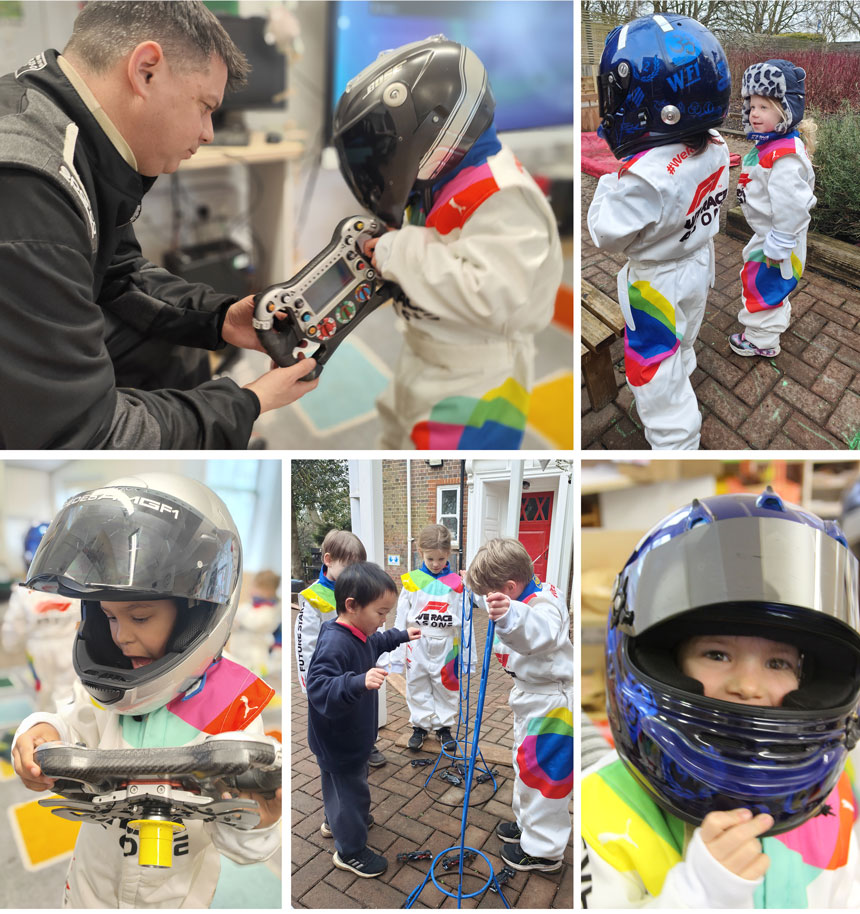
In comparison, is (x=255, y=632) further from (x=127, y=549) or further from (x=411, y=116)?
(x=411, y=116)

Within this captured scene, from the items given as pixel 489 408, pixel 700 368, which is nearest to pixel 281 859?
pixel 489 408

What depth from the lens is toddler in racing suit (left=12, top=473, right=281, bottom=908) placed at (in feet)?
3.98

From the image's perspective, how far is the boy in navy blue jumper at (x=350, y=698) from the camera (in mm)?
1358

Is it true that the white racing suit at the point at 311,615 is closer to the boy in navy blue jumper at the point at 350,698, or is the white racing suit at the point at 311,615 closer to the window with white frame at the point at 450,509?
the boy in navy blue jumper at the point at 350,698

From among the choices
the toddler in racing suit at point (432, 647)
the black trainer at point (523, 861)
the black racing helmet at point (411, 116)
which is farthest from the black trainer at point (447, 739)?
the black racing helmet at point (411, 116)

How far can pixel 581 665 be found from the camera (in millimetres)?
1431

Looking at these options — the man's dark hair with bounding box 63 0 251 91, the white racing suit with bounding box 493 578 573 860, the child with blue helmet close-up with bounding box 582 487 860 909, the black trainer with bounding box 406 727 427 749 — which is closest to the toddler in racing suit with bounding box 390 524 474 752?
the black trainer with bounding box 406 727 427 749

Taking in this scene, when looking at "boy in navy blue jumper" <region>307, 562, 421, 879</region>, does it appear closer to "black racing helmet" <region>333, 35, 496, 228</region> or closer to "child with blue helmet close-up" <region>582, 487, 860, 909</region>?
"child with blue helmet close-up" <region>582, 487, 860, 909</region>

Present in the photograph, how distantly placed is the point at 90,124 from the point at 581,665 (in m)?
1.36

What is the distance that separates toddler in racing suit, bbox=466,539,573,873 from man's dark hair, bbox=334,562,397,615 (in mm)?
175

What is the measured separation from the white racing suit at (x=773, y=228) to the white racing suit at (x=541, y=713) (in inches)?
39.9

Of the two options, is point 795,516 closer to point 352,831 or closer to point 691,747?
point 691,747

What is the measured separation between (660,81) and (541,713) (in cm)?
135

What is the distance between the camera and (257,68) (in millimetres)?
1584
